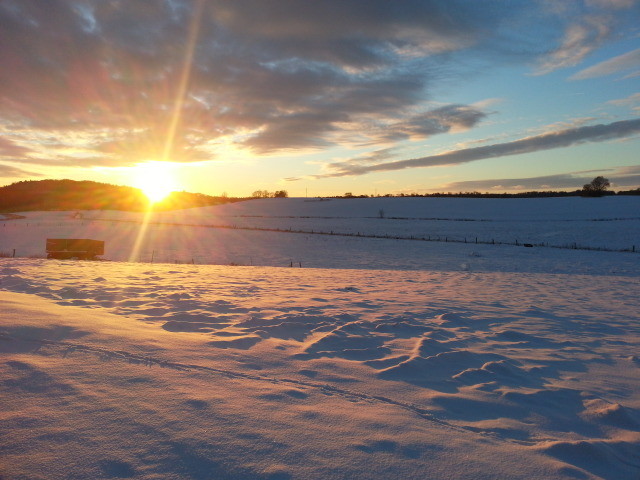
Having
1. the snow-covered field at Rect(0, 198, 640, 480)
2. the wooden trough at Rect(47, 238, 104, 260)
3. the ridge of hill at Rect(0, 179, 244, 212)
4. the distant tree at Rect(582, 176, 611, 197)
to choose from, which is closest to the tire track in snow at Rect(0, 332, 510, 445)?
the snow-covered field at Rect(0, 198, 640, 480)

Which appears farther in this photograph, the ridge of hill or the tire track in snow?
the ridge of hill

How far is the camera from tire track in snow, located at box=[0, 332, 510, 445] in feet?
12.5

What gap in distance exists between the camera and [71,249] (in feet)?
68.0

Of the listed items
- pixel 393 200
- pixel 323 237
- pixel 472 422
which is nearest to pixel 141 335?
pixel 472 422

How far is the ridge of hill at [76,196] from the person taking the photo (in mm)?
122075

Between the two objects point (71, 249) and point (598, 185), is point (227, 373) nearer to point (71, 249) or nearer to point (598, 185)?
point (71, 249)

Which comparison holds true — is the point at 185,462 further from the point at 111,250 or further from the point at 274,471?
the point at 111,250

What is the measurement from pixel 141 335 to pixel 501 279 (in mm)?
12760

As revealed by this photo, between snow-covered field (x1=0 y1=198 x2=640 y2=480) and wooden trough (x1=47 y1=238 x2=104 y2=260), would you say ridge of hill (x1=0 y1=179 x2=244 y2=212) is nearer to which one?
wooden trough (x1=47 y1=238 x2=104 y2=260)

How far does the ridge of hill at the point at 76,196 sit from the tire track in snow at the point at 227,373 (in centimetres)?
11628

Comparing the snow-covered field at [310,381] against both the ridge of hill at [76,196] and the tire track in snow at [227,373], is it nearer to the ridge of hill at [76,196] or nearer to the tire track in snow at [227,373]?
the tire track in snow at [227,373]

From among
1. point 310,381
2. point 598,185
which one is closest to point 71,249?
point 310,381

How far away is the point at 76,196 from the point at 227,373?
519 feet

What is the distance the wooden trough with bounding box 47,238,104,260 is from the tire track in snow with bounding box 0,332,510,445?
57.5ft
